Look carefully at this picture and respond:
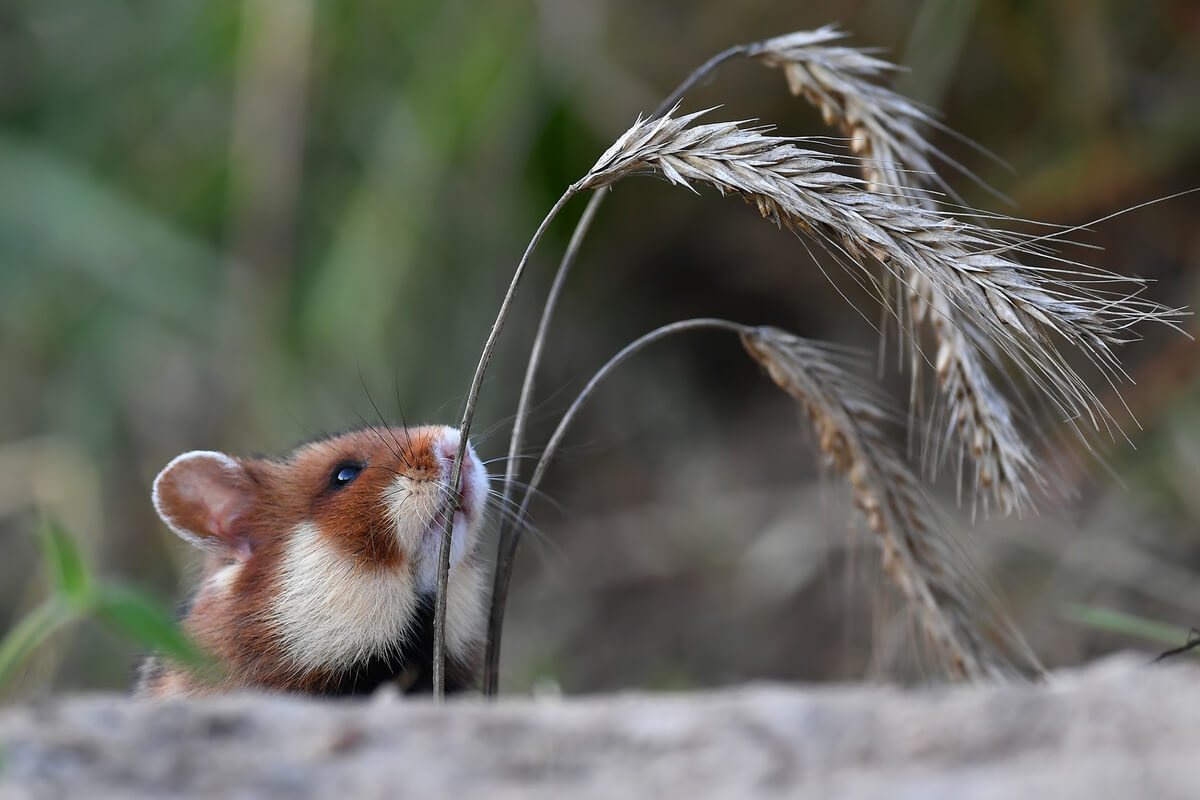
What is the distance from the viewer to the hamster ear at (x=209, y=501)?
323cm

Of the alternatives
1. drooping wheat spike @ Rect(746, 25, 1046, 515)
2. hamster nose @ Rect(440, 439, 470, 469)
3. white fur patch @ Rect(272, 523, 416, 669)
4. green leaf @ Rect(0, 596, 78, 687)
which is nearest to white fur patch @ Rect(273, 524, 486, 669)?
white fur patch @ Rect(272, 523, 416, 669)

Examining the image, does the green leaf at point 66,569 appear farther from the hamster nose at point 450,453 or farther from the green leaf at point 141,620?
the hamster nose at point 450,453

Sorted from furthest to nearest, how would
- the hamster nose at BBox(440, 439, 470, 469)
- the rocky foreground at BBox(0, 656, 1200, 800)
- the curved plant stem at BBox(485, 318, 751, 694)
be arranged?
the hamster nose at BBox(440, 439, 470, 469)
the curved plant stem at BBox(485, 318, 751, 694)
the rocky foreground at BBox(0, 656, 1200, 800)

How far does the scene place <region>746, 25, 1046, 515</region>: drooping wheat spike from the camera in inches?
101

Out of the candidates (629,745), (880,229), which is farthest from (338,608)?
(880,229)

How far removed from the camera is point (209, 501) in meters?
3.29

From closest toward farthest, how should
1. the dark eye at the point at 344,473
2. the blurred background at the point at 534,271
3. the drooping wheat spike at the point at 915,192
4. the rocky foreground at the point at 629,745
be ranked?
1. the rocky foreground at the point at 629,745
2. the drooping wheat spike at the point at 915,192
3. the dark eye at the point at 344,473
4. the blurred background at the point at 534,271

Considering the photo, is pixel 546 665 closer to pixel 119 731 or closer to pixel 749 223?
pixel 749 223

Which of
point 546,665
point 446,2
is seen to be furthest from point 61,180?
point 546,665

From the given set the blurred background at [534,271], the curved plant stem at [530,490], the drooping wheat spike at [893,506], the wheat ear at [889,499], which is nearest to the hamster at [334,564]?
the curved plant stem at [530,490]

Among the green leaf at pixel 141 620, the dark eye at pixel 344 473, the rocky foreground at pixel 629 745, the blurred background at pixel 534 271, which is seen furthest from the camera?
the blurred background at pixel 534 271

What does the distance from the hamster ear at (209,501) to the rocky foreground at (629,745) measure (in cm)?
129

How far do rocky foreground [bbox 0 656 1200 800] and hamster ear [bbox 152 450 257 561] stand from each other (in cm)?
129

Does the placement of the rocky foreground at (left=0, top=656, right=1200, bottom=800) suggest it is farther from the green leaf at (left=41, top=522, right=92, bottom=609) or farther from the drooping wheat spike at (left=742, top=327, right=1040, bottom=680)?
the drooping wheat spike at (left=742, top=327, right=1040, bottom=680)
